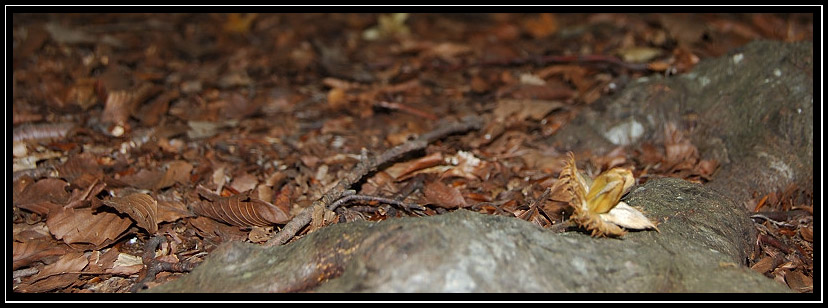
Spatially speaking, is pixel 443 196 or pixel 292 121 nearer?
pixel 443 196

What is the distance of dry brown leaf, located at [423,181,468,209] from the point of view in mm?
2727

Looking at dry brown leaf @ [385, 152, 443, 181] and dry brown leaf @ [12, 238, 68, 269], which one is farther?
dry brown leaf @ [385, 152, 443, 181]

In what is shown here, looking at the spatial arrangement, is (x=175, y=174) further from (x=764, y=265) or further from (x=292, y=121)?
(x=764, y=265)

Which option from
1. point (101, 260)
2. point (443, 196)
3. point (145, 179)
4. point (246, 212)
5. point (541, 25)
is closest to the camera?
point (101, 260)

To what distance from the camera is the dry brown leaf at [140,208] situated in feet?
8.40

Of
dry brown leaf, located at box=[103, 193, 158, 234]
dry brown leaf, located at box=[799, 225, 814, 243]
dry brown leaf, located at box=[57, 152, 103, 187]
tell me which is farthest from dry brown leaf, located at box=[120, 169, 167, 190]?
dry brown leaf, located at box=[799, 225, 814, 243]

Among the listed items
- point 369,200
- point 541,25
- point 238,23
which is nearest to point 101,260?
point 369,200

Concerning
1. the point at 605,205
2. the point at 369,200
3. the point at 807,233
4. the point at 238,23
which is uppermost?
the point at 605,205

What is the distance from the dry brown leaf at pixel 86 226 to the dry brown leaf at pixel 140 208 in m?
0.05

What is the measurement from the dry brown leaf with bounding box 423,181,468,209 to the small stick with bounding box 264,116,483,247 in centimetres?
24

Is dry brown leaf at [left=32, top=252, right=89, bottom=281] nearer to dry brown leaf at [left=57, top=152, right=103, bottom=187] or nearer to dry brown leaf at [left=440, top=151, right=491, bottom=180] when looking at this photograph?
dry brown leaf at [left=57, top=152, right=103, bottom=187]

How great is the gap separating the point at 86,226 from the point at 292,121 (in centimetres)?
144

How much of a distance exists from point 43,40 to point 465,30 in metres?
3.33

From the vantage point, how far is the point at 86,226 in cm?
258
